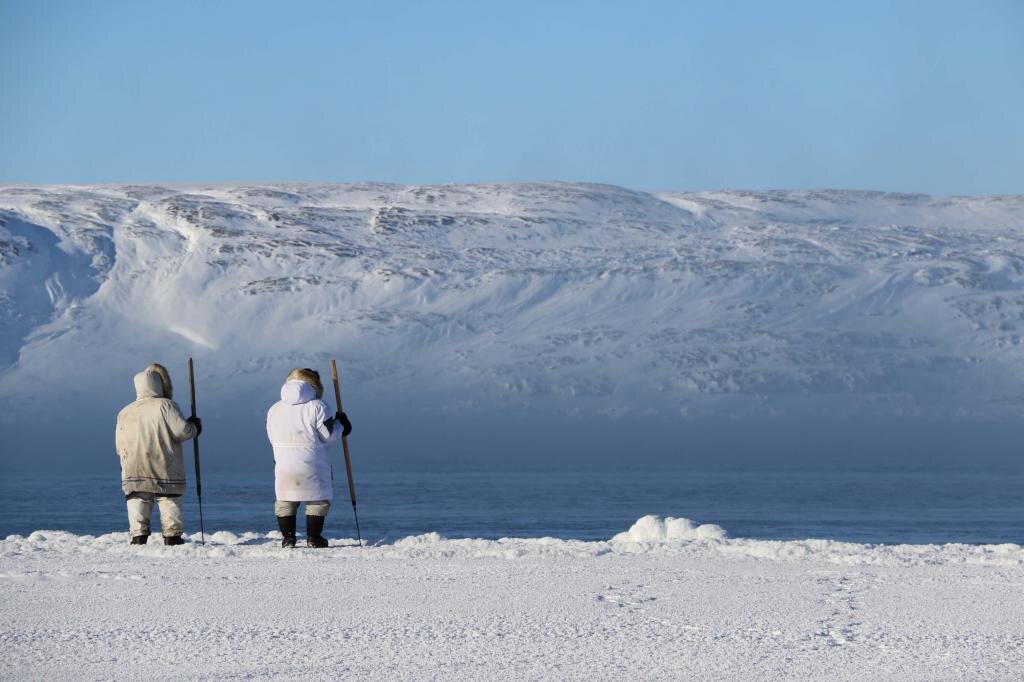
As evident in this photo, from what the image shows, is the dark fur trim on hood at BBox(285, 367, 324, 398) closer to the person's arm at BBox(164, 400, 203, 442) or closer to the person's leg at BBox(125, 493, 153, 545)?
the person's arm at BBox(164, 400, 203, 442)

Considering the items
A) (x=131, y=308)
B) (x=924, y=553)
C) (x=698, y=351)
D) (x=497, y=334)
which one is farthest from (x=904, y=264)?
(x=924, y=553)

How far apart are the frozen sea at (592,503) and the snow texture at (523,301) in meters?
32.9

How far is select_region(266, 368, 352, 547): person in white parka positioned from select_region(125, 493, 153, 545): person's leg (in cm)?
100

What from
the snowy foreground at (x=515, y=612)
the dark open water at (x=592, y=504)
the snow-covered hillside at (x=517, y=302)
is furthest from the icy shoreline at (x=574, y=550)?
the snow-covered hillside at (x=517, y=302)

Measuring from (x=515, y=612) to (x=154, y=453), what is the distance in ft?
13.2

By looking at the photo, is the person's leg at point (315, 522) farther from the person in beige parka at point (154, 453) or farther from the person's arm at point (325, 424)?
the person in beige parka at point (154, 453)

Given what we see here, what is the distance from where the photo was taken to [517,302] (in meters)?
94.7

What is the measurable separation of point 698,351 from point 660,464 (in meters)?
28.2

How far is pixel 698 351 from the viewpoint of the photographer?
287 feet

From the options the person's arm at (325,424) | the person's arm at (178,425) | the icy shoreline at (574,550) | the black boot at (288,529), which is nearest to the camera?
the icy shoreline at (574,550)

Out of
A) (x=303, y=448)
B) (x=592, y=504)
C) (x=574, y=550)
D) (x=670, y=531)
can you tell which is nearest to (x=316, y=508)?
(x=303, y=448)

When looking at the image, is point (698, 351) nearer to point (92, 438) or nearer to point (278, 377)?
point (278, 377)

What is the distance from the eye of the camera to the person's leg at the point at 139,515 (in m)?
11.2

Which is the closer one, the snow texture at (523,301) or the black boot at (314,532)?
the black boot at (314,532)
